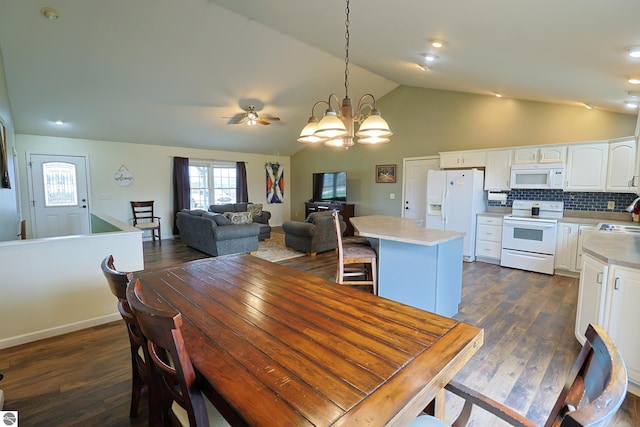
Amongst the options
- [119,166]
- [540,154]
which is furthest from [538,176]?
[119,166]

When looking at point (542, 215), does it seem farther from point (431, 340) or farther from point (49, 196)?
point (49, 196)

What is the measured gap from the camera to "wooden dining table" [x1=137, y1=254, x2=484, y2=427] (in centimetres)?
80

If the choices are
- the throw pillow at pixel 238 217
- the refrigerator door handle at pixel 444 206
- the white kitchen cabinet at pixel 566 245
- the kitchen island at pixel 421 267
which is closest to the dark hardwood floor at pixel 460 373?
the kitchen island at pixel 421 267

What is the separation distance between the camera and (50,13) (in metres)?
3.24

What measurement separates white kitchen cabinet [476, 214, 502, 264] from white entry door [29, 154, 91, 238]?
323 inches

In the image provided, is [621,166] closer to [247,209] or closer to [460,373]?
[460,373]

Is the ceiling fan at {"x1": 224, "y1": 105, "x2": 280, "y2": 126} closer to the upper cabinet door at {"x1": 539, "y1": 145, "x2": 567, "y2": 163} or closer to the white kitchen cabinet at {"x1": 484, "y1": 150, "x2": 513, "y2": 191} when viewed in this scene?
the white kitchen cabinet at {"x1": 484, "y1": 150, "x2": 513, "y2": 191}

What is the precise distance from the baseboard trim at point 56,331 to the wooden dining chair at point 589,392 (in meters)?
3.09

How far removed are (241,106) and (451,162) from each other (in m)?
4.46

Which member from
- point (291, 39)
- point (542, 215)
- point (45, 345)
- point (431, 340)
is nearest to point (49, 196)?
point (45, 345)

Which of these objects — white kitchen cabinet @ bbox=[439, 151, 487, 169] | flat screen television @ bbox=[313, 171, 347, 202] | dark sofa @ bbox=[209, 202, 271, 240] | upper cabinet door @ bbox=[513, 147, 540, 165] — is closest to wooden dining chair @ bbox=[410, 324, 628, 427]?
upper cabinet door @ bbox=[513, 147, 540, 165]

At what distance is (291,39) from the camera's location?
4.55 m

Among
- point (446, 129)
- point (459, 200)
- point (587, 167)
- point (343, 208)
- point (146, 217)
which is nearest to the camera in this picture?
point (587, 167)

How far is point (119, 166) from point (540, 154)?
8.53 m
